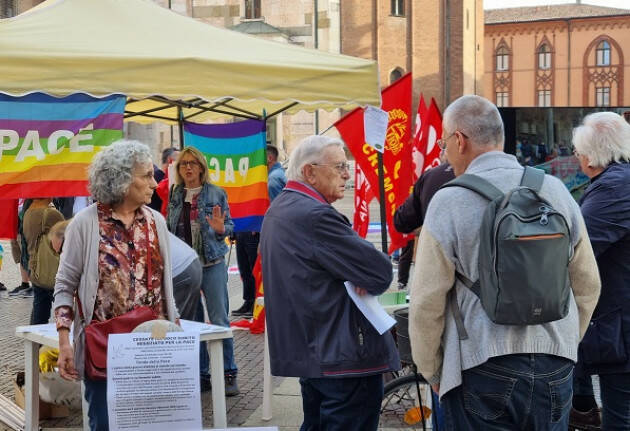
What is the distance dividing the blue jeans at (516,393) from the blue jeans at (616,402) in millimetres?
1361

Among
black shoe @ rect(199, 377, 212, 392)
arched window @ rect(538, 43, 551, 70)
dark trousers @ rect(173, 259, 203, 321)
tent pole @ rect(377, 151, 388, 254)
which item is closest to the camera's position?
dark trousers @ rect(173, 259, 203, 321)

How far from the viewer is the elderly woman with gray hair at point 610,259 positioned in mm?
4172

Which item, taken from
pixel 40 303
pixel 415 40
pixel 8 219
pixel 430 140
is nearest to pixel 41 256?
pixel 40 303

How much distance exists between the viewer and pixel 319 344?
146 inches

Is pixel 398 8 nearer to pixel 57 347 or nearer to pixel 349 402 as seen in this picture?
pixel 57 347

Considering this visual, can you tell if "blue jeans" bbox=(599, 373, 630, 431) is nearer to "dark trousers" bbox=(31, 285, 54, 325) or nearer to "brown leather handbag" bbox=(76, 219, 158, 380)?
"brown leather handbag" bbox=(76, 219, 158, 380)

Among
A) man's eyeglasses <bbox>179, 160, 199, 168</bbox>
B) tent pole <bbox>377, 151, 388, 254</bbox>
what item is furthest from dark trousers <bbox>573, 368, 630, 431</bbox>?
man's eyeglasses <bbox>179, 160, 199, 168</bbox>

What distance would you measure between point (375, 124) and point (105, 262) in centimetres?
297

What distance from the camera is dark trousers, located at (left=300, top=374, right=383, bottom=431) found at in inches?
146

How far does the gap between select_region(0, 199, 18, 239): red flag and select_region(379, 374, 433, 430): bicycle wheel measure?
2.84 meters

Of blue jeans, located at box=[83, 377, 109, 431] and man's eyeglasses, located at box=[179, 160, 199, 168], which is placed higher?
man's eyeglasses, located at box=[179, 160, 199, 168]

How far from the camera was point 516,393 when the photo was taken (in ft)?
9.64

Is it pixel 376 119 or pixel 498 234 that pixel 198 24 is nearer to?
pixel 376 119

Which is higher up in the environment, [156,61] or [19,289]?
[156,61]
